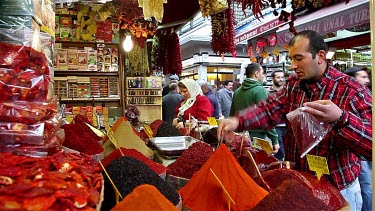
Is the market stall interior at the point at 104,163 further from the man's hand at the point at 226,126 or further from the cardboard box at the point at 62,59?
the cardboard box at the point at 62,59

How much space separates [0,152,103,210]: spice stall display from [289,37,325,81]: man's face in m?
1.11

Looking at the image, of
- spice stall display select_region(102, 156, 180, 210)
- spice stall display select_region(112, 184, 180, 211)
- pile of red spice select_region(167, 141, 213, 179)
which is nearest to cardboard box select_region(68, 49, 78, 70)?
pile of red spice select_region(167, 141, 213, 179)

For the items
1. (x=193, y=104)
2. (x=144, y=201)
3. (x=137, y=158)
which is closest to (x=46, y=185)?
(x=144, y=201)

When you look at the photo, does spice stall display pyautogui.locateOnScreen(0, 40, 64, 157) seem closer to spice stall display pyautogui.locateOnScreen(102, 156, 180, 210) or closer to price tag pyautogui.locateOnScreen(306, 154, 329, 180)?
spice stall display pyautogui.locateOnScreen(102, 156, 180, 210)

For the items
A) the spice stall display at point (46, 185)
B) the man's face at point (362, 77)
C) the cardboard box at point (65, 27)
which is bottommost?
the spice stall display at point (46, 185)

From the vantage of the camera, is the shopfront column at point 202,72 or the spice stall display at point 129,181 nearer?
the spice stall display at point 129,181

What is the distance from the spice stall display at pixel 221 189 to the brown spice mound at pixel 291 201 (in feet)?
0.48

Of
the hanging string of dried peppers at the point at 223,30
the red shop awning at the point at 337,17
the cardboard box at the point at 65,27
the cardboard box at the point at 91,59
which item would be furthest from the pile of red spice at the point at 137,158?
the cardboard box at the point at 65,27

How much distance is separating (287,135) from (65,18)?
12.1 ft

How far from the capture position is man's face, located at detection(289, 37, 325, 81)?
1628 millimetres

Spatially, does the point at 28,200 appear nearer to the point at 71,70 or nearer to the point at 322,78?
the point at 322,78

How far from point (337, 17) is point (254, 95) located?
1493mm

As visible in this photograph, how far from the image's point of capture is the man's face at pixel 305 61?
1628 mm

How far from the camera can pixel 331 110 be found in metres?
1.23
